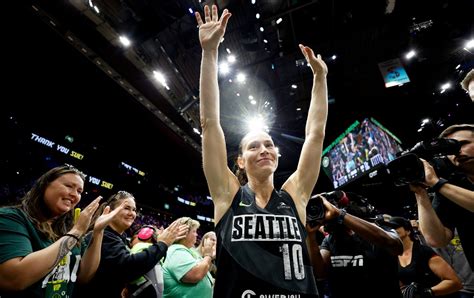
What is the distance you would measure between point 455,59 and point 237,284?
927 cm

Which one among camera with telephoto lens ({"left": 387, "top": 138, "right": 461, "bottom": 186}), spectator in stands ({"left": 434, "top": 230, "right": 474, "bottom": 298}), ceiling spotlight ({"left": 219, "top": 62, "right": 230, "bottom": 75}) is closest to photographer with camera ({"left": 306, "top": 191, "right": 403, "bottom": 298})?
camera with telephoto lens ({"left": 387, "top": 138, "right": 461, "bottom": 186})

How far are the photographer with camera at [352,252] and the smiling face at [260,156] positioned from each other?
25.1 inches

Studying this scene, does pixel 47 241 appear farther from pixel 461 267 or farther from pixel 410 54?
pixel 410 54

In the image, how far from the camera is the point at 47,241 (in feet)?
5.41

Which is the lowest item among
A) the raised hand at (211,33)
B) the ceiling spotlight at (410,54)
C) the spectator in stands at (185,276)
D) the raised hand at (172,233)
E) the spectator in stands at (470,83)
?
the spectator in stands at (185,276)

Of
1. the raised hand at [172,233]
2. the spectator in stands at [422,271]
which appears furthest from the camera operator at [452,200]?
the raised hand at [172,233]

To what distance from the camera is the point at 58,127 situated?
13039 millimetres

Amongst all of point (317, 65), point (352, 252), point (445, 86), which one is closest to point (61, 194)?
point (317, 65)

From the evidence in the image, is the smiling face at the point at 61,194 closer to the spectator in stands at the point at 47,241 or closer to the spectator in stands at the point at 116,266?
the spectator in stands at the point at 47,241

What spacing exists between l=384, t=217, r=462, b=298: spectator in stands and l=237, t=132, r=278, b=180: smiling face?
7.03 ft

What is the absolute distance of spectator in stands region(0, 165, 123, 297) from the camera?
1.30 m

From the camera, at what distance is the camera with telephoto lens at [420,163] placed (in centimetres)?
175

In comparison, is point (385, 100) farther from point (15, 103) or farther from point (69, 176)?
point (15, 103)

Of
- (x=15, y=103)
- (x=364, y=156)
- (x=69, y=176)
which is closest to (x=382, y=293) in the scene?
(x=69, y=176)
